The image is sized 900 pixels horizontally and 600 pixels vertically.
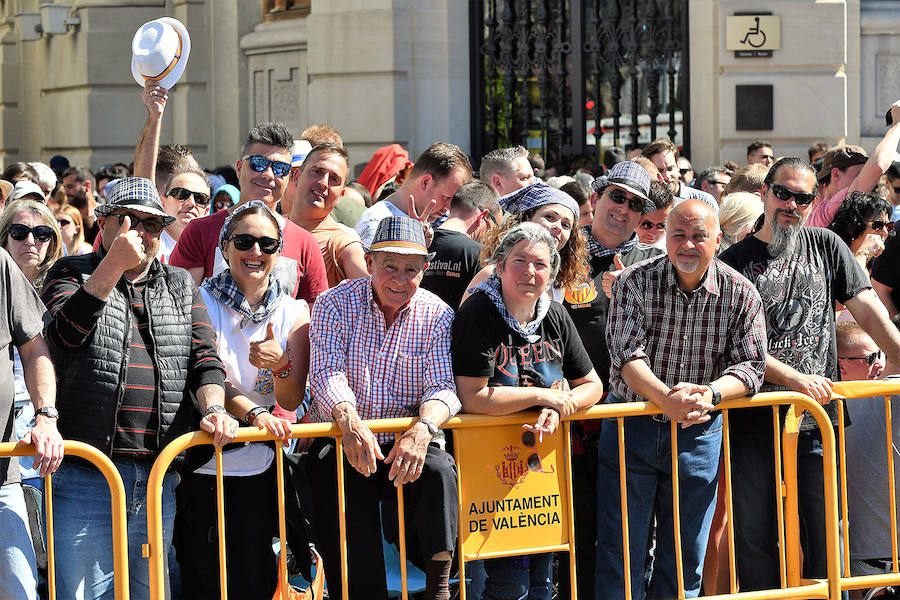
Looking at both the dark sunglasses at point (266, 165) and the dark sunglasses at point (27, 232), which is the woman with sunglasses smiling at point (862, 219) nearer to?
the dark sunglasses at point (266, 165)

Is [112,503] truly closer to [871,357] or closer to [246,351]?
[246,351]

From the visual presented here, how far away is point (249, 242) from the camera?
18.3ft

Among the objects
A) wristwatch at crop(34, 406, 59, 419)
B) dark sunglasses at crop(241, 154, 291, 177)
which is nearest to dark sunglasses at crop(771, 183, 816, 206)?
dark sunglasses at crop(241, 154, 291, 177)

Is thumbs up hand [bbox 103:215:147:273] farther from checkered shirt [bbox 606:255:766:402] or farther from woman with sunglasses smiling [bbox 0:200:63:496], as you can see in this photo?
checkered shirt [bbox 606:255:766:402]

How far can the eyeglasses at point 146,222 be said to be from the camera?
17.3 feet

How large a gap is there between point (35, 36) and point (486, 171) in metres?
12.5

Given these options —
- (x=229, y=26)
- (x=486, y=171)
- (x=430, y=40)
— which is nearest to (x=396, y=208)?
(x=486, y=171)

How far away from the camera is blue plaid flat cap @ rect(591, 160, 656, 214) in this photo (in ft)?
22.2

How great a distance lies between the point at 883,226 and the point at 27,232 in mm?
4335

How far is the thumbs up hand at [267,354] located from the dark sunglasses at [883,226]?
3.29 metres

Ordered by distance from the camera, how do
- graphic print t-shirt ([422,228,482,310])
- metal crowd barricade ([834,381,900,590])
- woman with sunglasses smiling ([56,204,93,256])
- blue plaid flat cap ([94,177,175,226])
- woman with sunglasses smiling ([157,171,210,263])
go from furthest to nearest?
woman with sunglasses smiling ([56,204,93,256])
woman with sunglasses smiling ([157,171,210,263])
graphic print t-shirt ([422,228,482,310])
metal crowd barricade ([834,381,900,590])
blue plaid flat cap ([94,177,175,226])

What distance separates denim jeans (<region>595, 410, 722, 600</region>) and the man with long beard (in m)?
0.23

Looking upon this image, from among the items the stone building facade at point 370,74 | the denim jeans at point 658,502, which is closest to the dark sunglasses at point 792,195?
the denim jeans at point 658,502

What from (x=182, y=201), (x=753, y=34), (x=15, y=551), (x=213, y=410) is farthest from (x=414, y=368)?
(x=753, y=34)
